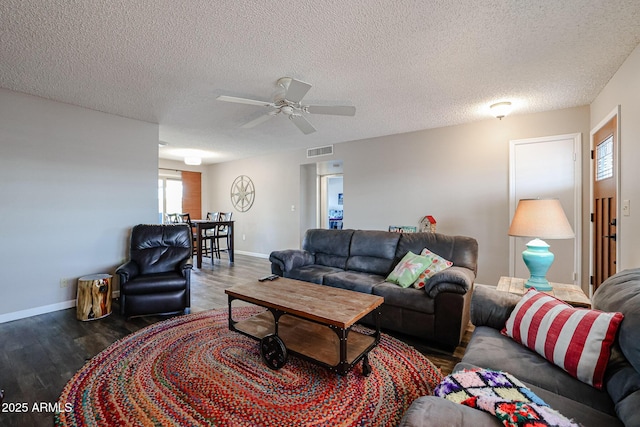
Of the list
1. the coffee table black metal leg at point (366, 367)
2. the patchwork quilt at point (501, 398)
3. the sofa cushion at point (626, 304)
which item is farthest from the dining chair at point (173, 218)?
the sofa cushion at point (626, 304)

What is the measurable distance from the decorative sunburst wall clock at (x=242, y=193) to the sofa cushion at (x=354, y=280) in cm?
444

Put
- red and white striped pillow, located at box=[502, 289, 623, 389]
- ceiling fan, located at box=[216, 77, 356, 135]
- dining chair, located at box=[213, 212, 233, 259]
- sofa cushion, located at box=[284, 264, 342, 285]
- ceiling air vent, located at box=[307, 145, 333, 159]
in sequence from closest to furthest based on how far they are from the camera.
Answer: red and white striped pillow, located at box=[502, 289, 623, 389], ceiling fan, located at box=[216, 77, 356, 135], sofa cushion, located at box=[284, 264, 342, 285], ceiling air vent, located at box=[307, 145, 333, 159], dining chair, located at box=[213, 212, 233, 259]

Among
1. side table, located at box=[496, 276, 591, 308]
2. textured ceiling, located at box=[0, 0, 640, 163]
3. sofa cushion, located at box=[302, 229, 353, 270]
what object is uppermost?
textured ceiling, located at box=[0, 0, 640, 163]

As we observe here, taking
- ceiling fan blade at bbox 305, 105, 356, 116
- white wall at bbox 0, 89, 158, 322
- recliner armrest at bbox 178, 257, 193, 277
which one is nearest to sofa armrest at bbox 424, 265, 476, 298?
ceiling fan blade at bbox 305, 105, 356, 116

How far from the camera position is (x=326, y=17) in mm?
1882

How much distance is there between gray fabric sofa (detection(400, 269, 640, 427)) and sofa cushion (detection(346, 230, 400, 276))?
5.53 ft

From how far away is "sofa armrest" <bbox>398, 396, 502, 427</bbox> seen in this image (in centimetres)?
82

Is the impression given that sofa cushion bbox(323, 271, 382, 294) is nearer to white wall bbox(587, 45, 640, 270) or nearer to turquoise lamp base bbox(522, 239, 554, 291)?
turquoise lamp base bbox(522, 239, 554, 291)

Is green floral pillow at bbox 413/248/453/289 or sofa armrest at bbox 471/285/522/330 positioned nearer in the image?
sofa armrest at bbox 471/285/522/330

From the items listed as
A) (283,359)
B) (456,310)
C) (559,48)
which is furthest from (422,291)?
(559,48)

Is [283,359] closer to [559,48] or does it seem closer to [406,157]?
[559,48]

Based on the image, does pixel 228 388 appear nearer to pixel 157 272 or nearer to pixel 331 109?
pixel 157 272

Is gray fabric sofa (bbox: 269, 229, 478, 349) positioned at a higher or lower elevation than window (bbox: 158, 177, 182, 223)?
lower

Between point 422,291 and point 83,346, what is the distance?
3012mm
